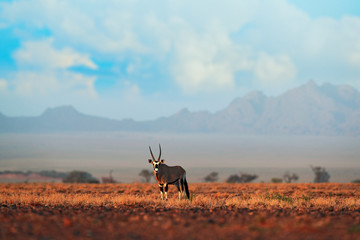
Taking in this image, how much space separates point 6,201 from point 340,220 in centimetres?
1188

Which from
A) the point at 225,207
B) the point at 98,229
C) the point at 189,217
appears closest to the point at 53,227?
the point at 98,229

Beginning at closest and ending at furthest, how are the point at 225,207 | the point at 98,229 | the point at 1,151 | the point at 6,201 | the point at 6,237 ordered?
the point at 6,237
the point at 98,229
the point at 225,207
the point at 6,201
the point at 1,151

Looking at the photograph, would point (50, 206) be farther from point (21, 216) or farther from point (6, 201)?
point (21, 216)

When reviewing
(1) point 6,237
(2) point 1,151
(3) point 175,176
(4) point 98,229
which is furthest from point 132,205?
(2) point 1,151

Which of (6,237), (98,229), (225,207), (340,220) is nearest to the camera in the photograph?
(6,237)

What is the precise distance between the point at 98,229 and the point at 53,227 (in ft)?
3.32

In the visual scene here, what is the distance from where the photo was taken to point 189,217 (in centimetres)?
1142

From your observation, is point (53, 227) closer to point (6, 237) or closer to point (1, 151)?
point (6, 237)

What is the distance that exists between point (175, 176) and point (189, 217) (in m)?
5.91

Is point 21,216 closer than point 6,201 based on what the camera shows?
Yes

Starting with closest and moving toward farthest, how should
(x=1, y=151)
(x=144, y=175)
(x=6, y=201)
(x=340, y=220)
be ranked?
(x=340, y=220) → (x=6, y=201) → (x=144, y=175) → (x=1, y=151)

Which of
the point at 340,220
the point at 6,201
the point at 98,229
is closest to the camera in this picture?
the point at 98,229

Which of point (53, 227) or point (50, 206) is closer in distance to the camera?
point (53, 227)

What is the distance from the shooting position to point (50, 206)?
50.0 ft
